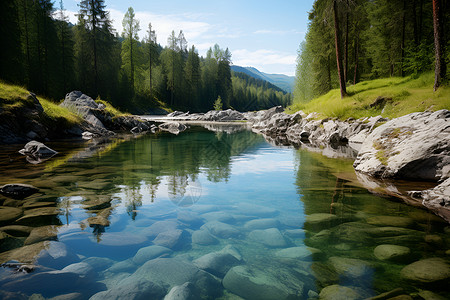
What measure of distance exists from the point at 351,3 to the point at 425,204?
19528mm

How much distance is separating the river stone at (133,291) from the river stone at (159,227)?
3.70 ft

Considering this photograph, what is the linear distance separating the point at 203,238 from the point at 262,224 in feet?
3.40

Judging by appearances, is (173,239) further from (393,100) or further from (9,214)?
A: (393,100)

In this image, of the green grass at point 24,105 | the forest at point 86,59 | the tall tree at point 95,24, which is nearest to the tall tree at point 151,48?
the forest at point 86,59

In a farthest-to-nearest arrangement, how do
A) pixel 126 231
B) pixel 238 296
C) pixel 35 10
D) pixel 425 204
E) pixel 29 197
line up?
pixel 35 10, pixel 29 197, pixel 425 204, pixel 126 231, pixel 238 296

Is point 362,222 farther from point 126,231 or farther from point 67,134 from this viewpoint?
point 67,134

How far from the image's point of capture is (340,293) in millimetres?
2463

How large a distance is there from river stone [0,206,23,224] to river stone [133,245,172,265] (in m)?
2.23

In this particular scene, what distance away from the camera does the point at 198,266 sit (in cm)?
301

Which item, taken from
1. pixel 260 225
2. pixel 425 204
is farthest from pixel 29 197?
pixel 425 204

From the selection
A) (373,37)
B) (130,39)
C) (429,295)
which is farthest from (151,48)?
(429,295)

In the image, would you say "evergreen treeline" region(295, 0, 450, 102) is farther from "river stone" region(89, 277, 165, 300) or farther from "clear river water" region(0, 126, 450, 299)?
"river stone" region(89, 277, 165, 300)

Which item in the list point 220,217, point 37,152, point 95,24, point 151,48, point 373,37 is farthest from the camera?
point 151,48

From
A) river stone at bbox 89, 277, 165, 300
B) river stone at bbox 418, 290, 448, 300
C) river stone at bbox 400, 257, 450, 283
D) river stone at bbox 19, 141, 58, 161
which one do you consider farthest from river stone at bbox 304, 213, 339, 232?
river stone at bbox 19, 141, 58, 161
